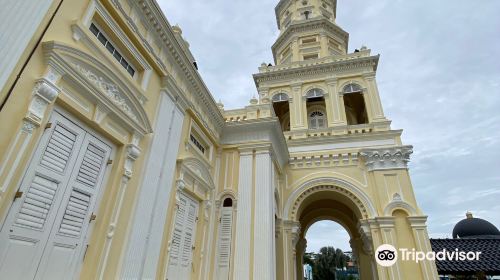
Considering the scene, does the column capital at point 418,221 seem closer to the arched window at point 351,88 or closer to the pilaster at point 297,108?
the pilaster at point 297,108

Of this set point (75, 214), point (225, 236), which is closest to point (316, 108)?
point (225, 236)

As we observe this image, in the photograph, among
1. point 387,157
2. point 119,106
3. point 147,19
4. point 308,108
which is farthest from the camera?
point 308,108

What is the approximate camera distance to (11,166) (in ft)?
10.8

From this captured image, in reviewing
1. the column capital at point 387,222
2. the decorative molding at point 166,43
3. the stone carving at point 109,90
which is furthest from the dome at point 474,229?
the stone carving at point 109,90

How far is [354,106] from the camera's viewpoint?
16.6 metres

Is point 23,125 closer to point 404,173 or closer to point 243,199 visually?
point 243,199

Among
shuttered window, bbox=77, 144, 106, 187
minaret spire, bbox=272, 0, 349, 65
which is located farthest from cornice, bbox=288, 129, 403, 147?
shuttered window, bbox=77, 144, 106, 187

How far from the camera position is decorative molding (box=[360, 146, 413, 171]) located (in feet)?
38.5

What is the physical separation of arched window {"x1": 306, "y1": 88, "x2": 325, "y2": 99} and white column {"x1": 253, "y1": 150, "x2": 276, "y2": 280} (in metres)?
7.10

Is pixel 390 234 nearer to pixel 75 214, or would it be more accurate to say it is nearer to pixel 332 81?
pixel 332 81

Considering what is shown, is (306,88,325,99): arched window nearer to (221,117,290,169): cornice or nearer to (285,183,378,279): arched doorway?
(285,183,378,279): arched doorway

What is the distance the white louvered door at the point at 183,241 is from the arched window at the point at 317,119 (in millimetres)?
9561

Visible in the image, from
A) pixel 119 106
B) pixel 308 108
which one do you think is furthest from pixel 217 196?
pixel 308 108

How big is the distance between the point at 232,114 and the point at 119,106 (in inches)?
240
